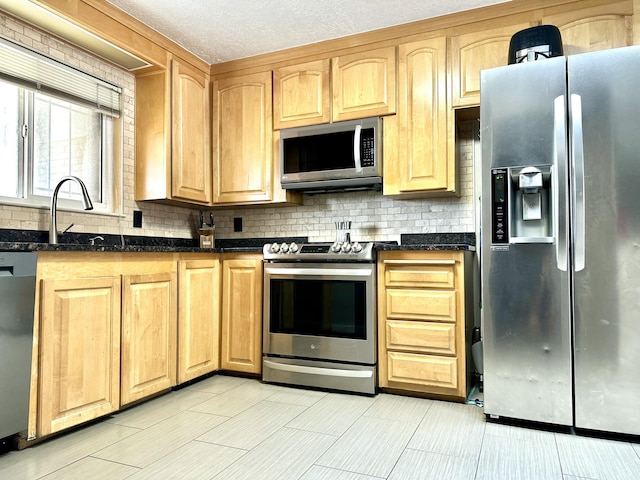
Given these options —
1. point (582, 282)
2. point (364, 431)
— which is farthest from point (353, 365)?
point (582, 282)

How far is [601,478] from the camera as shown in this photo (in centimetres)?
167

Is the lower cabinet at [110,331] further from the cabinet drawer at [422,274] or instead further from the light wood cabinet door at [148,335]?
the cabinet drawer at [422,274]

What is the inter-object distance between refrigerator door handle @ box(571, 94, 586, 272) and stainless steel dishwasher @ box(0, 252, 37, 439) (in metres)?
2.43

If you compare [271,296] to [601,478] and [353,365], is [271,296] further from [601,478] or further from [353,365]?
[601,478]

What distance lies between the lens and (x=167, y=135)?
3119mm

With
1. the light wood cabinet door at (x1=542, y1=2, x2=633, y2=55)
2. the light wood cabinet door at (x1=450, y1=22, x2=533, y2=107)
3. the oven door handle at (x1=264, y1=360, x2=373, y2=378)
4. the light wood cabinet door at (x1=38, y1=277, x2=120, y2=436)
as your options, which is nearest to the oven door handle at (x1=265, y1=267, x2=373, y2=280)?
the oven door handle at (x1=264, y1=360, x2=373, y2=378)

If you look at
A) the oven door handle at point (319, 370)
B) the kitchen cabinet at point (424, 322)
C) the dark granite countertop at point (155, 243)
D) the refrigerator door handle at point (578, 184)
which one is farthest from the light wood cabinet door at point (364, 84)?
the oven door handle at point (319, 370)

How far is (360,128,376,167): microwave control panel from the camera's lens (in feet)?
9.93

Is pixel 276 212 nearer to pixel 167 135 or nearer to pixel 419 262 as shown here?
pixel 167 135

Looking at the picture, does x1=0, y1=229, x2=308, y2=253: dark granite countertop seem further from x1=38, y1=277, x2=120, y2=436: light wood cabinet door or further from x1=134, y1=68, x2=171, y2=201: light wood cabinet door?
x1=134, y1=68, x2=171, y2=201: light wood cabinet door

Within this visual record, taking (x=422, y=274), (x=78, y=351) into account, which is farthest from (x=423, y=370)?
(x=78, y=351)

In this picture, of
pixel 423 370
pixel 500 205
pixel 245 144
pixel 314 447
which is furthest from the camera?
pixel 245 144

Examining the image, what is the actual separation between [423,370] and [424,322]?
0.91 feet

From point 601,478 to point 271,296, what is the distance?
2015 mm
